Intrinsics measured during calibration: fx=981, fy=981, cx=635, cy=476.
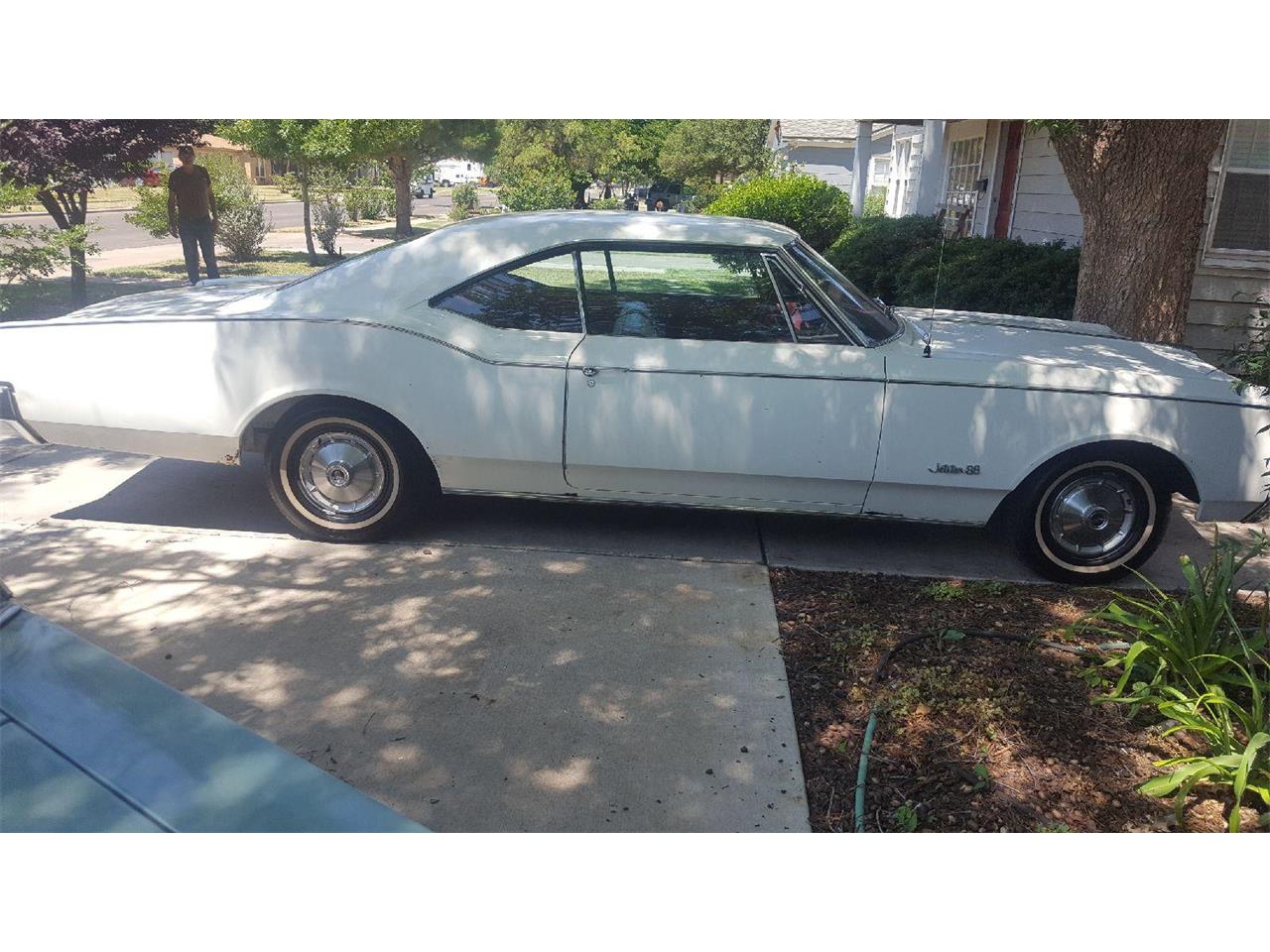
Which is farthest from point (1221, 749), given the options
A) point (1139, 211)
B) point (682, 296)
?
point (1139, 211)

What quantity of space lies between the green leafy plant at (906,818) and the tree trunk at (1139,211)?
441 cm

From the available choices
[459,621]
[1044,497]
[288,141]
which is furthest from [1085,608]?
[288,141]

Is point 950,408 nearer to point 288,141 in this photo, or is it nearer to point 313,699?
point 313,699

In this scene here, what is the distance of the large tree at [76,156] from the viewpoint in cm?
1001

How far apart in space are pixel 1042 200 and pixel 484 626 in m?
10.5

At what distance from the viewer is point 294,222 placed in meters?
25.1

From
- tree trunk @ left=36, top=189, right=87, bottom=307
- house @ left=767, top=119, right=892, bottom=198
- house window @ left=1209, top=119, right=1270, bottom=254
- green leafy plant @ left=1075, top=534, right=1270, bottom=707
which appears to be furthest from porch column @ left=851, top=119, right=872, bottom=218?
green leafy plant @ left=1075, top=534, right=1270, bottom=707

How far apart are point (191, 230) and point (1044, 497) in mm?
9067

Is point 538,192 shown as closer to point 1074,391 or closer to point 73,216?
point 73,216

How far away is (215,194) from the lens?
567 inches

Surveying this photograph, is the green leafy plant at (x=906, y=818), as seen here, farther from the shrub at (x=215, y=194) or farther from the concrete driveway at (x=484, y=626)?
the shrub at (x=215, y=194)

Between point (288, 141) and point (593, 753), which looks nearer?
point (593, 753)

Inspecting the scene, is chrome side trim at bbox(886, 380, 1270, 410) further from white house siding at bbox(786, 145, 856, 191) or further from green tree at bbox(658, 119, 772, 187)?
white house siding at bbox(786, 145, 856, 191)

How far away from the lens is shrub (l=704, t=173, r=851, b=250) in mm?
17750
